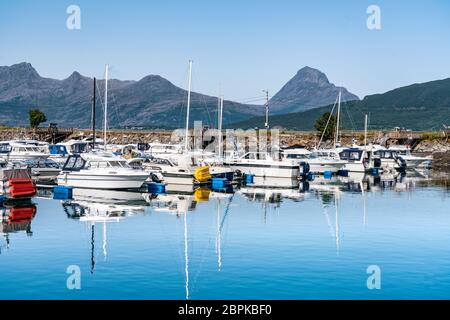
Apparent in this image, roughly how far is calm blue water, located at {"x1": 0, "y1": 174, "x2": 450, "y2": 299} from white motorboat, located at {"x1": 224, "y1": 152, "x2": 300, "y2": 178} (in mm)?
20886

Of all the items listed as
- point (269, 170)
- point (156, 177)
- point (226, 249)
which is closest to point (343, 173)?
point (269, 170)

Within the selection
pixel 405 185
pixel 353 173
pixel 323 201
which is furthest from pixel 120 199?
pixel 353 173

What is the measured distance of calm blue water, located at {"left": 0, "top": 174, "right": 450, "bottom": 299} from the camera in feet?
76.9

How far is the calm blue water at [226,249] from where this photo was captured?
23.5 metres

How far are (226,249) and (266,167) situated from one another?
41.8m

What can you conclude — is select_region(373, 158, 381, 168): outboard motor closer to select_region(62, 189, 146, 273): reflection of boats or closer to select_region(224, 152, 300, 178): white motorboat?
select_region(224, 152, 300, 178): white motorboat

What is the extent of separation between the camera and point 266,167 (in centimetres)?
7188

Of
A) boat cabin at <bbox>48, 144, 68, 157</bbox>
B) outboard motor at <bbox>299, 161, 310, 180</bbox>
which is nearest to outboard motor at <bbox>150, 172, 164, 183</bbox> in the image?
outboard motor at <bbox>299, 161, 310, 180</bbox>

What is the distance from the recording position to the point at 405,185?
227ft

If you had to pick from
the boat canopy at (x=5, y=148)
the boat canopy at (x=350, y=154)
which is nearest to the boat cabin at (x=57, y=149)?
the boat canopy at (x=5, y=148)

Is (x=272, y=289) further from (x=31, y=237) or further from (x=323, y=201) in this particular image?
(x=323, y=201)

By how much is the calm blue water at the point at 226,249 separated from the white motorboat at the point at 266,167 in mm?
20886

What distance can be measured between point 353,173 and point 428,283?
62.0 m
